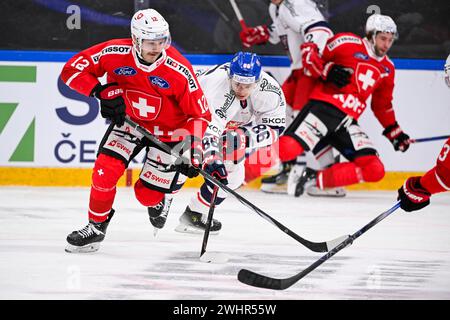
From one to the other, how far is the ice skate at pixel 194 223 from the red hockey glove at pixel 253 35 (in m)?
2.00

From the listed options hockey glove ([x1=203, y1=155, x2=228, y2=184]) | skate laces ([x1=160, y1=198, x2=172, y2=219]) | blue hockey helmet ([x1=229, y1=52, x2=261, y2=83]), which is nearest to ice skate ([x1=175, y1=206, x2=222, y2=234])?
skate laces ([x1=160, y1=198, x2=172, y2=219])

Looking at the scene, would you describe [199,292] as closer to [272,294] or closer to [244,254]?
[272,294]

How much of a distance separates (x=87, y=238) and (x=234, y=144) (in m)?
1.24

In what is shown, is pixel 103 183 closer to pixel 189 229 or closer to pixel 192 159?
pixel 192 159

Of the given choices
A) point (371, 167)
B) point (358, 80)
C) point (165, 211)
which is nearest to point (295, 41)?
point (358, 80)

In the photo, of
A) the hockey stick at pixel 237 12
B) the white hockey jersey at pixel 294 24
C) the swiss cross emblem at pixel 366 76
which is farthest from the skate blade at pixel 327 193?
the hockey stick at pixel 237 12

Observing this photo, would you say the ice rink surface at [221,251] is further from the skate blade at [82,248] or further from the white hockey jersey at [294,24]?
the white hockey jersey at [294,24]

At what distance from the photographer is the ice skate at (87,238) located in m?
4.39

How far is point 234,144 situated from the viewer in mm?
5367

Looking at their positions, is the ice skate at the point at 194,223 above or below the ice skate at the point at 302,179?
above

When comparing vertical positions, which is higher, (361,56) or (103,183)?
(103,183)

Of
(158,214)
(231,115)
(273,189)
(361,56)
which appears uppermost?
(231,115)

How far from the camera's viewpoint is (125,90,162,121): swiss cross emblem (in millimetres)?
4547

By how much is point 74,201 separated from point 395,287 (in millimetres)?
2703
